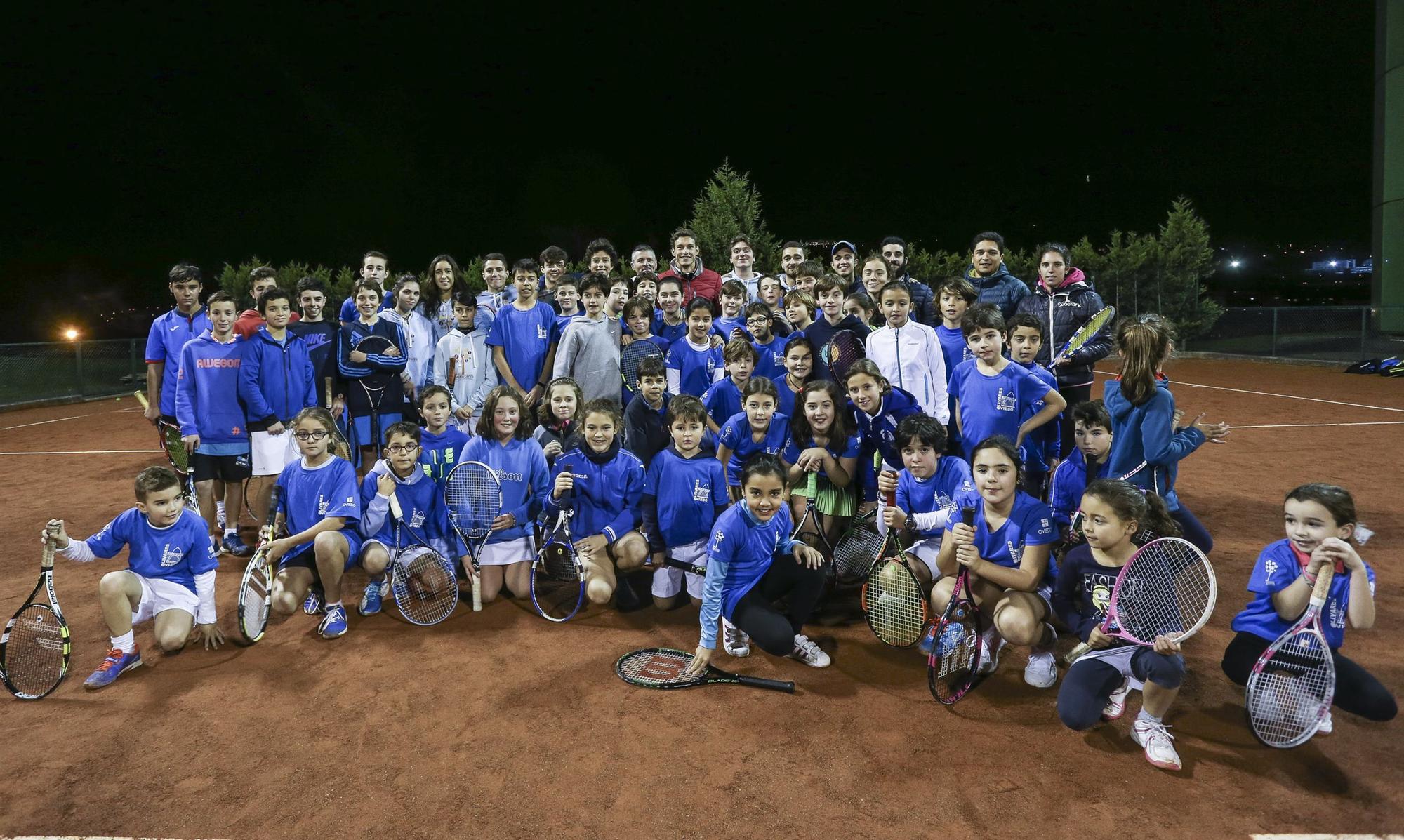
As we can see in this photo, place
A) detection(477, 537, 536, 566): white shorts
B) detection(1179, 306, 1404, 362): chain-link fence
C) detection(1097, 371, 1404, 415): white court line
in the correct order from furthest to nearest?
detection(1179, 306, 1404, 362): chain-link fence → detection(1097, 371, 1404, 415): white court line → detection(477, 537, 536, 566): white shorts

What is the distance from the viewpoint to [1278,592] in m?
3.35

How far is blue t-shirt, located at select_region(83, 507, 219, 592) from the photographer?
14.0ft

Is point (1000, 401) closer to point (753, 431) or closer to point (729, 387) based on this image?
point (753, 431)

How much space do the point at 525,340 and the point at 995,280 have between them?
394cm

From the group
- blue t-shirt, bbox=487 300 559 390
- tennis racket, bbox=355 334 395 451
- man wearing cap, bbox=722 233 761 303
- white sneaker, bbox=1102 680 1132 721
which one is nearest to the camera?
white sneaker, bbox=1102 680 1132 721

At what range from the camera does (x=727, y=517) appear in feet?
13.7

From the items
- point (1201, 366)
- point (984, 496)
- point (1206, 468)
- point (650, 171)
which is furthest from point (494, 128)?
point (984, 496)

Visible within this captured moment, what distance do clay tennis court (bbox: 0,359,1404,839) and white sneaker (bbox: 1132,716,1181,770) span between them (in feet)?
0.14

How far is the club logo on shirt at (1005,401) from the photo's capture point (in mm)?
4996

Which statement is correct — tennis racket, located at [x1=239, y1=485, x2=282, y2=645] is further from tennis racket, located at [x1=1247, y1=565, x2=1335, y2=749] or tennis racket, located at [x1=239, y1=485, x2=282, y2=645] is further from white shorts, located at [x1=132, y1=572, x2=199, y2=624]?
tennis racket, located at [x1=1247, y1=565, x2=1335, y2=749]

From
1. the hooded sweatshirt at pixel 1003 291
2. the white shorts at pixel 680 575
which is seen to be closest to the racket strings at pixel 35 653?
the white shorts at pixel 680 575

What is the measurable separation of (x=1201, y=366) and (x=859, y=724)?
21.3m

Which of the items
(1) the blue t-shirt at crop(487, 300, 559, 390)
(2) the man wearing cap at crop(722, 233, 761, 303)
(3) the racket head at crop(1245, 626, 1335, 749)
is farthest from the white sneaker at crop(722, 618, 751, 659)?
(2) the man wearing cap at crop(722, 233, 761, 303)

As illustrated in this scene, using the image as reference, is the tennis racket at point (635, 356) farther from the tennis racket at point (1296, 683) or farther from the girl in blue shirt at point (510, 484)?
the tennis racket at point (1296, 683)
